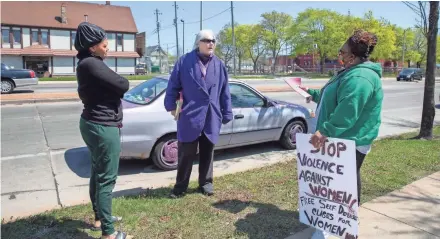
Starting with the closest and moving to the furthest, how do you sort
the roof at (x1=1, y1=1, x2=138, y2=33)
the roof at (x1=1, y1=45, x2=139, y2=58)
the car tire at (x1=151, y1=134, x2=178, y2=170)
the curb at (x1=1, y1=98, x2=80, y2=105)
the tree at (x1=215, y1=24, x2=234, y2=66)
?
the car tire at (x1=151, y1=134, x2=178, y2=170) → the curb at (x1=1, y1=98, x2=80, y2=105) → the roof at (x1=1, y1=45, x2=139, y2=58) → the roof at (x1=1, y1=1, x2=138, y2=33) → the tree at (x1=215, y1=24, x2=234, y2=66)

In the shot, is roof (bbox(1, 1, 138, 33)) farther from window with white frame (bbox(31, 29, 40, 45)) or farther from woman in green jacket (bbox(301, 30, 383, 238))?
woman in green jacket (bbox(301, 30, 383, 238))

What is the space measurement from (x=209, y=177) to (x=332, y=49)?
5279 centimetres

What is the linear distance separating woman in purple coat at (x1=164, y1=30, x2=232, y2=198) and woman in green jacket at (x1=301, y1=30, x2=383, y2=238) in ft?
4.07

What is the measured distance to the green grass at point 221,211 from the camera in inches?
130

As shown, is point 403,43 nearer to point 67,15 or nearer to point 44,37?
point 67,15

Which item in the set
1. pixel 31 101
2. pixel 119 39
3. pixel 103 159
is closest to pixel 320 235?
pixel 103 159

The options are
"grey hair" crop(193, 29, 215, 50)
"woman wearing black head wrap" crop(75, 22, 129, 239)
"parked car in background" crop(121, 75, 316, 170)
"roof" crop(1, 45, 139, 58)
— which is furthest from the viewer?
"roof" crop(1, 45, 139, 58)

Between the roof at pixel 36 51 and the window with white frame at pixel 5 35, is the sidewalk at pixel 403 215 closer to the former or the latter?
the roof at pixel 36 51

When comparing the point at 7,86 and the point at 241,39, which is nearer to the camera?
the point at 7,86

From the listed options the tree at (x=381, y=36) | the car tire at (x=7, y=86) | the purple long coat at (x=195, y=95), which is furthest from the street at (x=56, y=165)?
the tree at (x=381, y=36)

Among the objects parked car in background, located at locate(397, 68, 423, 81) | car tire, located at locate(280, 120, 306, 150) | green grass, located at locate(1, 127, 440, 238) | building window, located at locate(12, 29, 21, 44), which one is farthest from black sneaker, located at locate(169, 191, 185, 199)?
building window, located at locate(12, 29, 21, 44)

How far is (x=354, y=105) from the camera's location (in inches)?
108

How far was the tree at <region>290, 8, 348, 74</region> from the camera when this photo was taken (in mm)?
52672

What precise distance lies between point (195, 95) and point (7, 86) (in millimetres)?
16086
